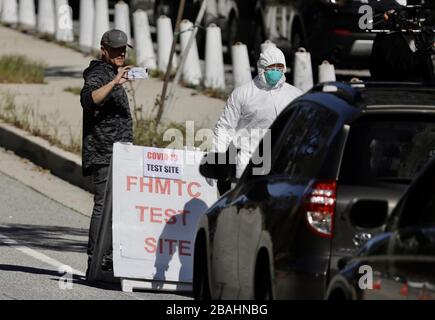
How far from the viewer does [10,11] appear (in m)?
27.9

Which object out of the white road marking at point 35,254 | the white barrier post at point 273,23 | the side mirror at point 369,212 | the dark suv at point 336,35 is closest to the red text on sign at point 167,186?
the white road marking at point 35,254

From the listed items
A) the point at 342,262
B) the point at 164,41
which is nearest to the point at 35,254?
the point at 342,262

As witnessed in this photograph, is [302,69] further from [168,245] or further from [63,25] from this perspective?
[168,245]

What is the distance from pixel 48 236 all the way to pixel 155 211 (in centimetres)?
265

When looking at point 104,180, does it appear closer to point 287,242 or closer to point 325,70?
point 287,242

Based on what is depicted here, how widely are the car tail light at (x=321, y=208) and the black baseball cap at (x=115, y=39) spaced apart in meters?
4.00

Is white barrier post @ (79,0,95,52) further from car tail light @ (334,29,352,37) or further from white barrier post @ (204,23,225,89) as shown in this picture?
car tail light @ (334,29,352,37)

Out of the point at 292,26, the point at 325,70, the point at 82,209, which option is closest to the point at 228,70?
the point at 292,26

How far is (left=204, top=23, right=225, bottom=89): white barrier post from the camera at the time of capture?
2158 cm

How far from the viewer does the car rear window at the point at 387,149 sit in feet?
25.0

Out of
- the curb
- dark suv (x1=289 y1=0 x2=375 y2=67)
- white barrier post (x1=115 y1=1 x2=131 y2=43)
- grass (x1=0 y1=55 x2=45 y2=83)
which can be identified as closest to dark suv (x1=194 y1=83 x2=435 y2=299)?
the curb

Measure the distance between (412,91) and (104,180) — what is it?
11.8 feet

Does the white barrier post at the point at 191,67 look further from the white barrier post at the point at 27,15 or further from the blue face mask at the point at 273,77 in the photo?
the blue face mask at the point at 273,77
